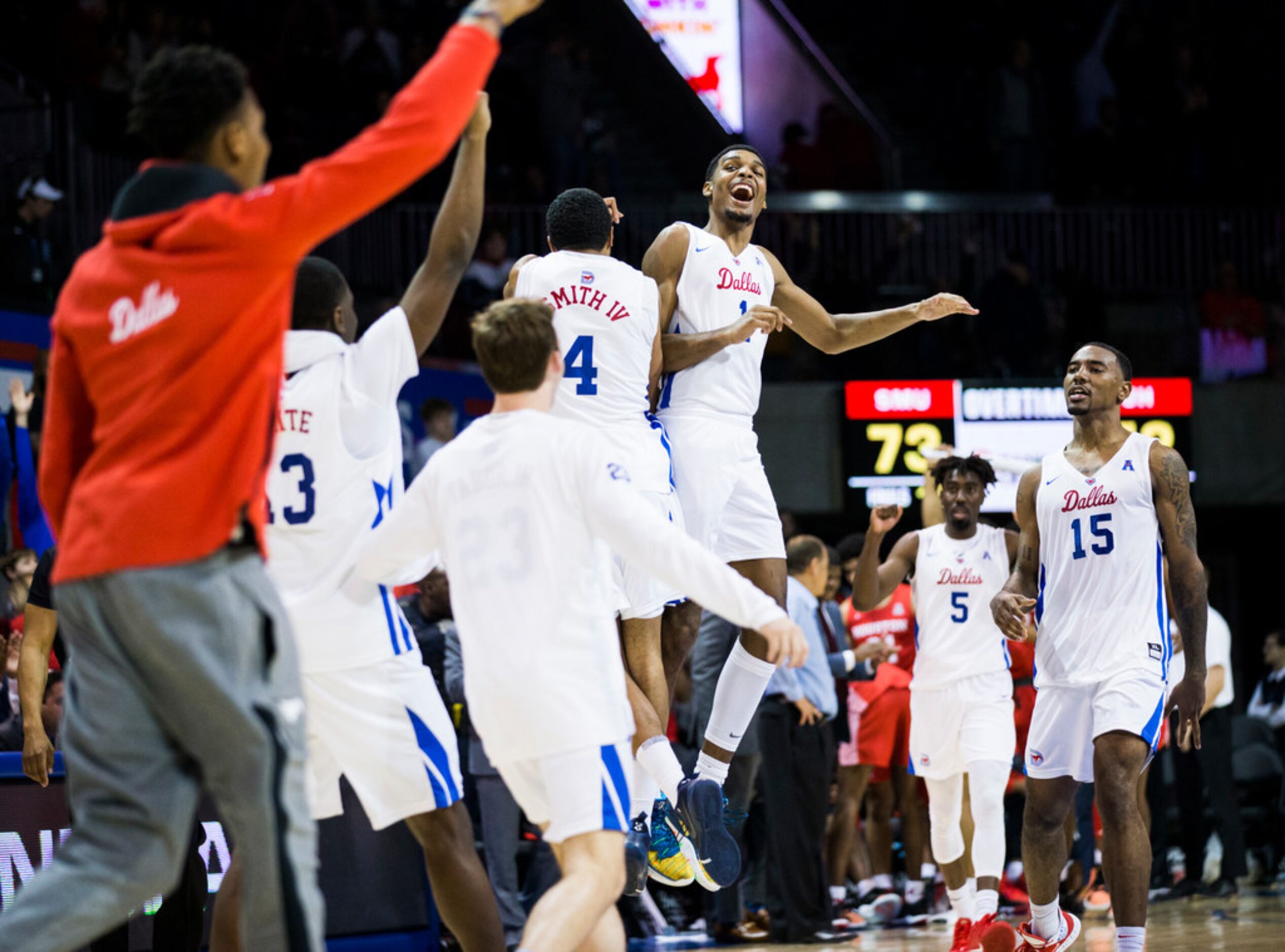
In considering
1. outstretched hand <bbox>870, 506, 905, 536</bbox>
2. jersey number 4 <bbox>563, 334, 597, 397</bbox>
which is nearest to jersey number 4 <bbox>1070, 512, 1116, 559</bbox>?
outstretched hand <bbox>870, 506, 905, 536</bbox>

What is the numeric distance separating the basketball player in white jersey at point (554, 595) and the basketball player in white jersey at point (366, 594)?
1.20 ft

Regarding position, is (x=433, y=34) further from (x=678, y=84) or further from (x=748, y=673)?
(x=748, y=673)

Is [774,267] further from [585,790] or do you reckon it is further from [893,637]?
[893,637]

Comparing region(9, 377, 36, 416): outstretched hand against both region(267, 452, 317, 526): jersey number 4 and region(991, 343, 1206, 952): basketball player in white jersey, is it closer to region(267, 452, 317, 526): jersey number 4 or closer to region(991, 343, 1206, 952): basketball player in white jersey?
region(267, 452, 317, 526): jersey number 4

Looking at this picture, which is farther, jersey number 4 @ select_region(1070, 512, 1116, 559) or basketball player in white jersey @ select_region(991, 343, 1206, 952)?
jersey number 4 @ select_region(1070, 512, 1116, 559)

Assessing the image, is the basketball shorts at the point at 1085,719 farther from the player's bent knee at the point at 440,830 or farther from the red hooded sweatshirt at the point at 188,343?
the red hooded sweatshirt at the point at 188,343

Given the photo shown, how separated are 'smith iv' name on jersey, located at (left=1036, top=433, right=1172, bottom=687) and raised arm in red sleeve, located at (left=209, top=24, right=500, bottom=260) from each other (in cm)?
401

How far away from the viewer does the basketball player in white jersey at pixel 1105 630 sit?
21.7 feet

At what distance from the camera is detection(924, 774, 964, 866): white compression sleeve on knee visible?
8.60 metres

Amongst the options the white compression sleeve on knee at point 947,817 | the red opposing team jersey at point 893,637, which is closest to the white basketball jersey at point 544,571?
the white compression sleeve on knee at point 947,817

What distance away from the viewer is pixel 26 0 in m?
13.9

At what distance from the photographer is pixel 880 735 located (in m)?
10.9

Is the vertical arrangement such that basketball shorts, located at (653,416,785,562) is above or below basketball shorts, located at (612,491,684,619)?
above

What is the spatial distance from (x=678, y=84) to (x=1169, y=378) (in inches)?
300
